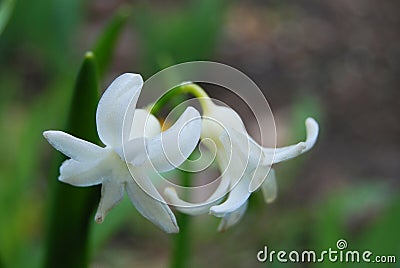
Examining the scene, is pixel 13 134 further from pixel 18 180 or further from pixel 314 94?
pixel 314 94

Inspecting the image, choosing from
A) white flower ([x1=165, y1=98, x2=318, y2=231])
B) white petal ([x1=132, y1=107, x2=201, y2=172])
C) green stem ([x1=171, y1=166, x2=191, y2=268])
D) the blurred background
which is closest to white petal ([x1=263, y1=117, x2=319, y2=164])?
white flower ([x1=165, y1=98, x2=318, y2=231])

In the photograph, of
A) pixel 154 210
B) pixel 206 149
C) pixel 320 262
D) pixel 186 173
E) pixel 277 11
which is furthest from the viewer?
pixel 277 11

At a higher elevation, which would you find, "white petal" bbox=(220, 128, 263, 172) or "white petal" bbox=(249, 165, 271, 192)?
"white petal" bbox=(220, 128, 263, 172)

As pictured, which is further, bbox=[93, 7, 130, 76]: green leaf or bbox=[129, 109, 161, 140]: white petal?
bbox=[93, 7, 130, 76]: green leaf

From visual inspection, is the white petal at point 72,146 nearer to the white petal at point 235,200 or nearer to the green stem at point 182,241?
the white petal at point 235,200

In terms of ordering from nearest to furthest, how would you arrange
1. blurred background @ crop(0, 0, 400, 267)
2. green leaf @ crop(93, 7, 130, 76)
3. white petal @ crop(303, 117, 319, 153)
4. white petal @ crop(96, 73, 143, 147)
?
white petal @ crop(96, 73, 143, 147) → white petal @ crop(303, 117, 319, 153) → green leaf @ crop(93, 7, 130, 76) → blurred background @ crop(0, 0, 400, 267)

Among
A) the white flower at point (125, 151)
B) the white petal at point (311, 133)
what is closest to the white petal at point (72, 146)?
the white flower at point (125, 151)

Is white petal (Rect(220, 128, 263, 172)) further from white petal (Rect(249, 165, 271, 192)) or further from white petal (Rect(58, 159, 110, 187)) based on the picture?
white petal (Rect(58, 159, 110, 187))

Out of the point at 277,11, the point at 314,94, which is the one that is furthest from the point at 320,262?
the point at 277,11

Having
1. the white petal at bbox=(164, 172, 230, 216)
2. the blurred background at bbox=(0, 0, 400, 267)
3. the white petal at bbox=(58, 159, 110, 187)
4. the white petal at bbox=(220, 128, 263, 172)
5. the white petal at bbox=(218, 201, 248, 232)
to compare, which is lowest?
the white petal at bbox=(58, 159, 110, 187)
